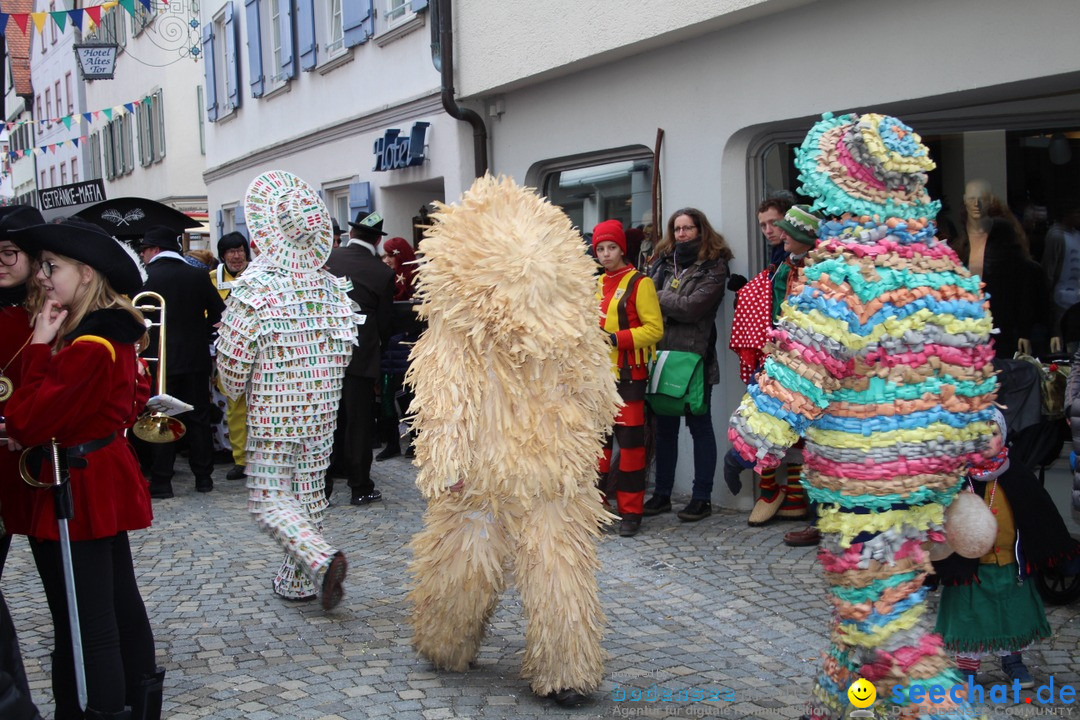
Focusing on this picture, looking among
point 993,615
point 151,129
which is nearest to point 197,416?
point 993,615

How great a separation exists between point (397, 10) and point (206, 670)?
8.87 metres

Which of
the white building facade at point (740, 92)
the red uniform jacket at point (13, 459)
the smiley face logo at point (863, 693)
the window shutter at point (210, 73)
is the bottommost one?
the smiley face logo at point (863, 693)

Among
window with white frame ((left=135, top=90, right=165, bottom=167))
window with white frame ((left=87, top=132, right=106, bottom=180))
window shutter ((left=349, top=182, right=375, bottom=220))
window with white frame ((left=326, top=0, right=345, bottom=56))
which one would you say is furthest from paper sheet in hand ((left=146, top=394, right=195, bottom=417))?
window with white frame ((left=87, top=132, right=106, bottom=180))

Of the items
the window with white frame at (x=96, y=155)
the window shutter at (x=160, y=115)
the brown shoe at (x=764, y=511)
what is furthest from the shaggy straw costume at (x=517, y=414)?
the window with white frame at (x=96, y=155)

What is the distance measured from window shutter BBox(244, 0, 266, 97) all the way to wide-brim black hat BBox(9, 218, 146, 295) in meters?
13.6

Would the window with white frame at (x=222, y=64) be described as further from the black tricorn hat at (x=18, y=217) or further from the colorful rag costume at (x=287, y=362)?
the black tricorn hat at (x=18, y=217)

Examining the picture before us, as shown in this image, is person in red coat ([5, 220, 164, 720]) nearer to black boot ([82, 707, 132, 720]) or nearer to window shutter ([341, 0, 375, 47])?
black boot ([82, 707, 132, 720])

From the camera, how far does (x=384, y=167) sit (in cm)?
1207

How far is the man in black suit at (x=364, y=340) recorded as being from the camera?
8094 millimetres

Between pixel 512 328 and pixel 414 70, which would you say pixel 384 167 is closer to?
pixel 414 70

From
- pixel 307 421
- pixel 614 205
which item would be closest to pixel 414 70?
pixel 614 205

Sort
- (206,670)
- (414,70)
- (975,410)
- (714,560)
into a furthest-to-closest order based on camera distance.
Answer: (414,70)
(714,560)
(206,670)
(975,410)

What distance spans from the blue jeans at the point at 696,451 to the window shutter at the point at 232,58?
13.0 metres

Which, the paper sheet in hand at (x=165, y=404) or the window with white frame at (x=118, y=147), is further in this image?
the window with white frame at (x=118, y=147)
